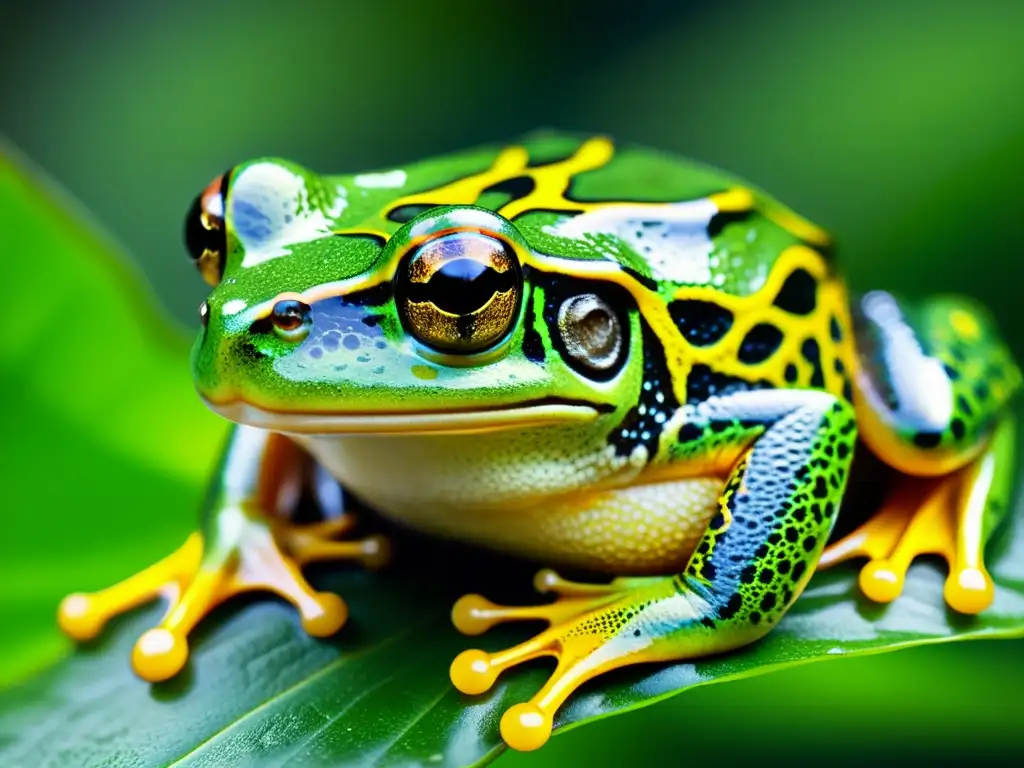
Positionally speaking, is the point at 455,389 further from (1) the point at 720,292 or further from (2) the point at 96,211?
(2) the point at 96,211

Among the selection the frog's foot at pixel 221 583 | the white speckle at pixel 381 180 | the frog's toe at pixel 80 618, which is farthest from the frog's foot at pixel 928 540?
the frog's toe at pixel 80 618

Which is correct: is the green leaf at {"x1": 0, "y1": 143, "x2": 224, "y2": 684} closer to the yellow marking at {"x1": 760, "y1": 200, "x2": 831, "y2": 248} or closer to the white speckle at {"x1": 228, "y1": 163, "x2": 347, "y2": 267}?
the white speckle at {"x1": 228, "y1": 163, "x2": 347, "y2": 267}

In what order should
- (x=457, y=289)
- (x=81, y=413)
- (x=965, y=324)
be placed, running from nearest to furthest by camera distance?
(x=457, y=289)
(x=965, y=324)
(x=81, y=413)

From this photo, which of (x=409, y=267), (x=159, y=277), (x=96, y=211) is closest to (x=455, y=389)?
(x=409, y=267)

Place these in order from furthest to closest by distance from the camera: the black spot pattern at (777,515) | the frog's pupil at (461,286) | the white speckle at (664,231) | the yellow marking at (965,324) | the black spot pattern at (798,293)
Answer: the yellow marking at (965,324), the black spot pattern at (798,293), the white speckle at (664,231), the black spot pattern at (777,515), the frog's pupil at (461,286)

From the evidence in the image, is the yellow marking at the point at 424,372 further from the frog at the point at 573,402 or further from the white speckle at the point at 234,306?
the white speckle at the point at 234,306

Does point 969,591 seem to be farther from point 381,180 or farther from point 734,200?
point 381,180

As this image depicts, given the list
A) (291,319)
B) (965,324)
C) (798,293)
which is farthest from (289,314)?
(965,324)
